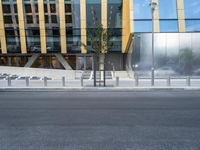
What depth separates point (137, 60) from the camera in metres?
24.3

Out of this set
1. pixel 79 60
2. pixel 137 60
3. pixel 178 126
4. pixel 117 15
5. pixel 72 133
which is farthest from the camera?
pixel 79 60

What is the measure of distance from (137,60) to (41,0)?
54.0ft

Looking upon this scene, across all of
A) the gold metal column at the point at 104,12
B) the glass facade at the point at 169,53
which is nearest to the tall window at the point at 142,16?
the glass facade at the point at 169,53

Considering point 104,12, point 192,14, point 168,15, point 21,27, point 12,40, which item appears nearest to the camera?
point 168,15

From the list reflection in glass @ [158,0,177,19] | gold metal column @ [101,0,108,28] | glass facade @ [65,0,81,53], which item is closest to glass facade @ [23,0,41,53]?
glass facade @ [65,0,81,53]

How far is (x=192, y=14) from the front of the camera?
25438 mm

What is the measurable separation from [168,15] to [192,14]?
275 centimetres

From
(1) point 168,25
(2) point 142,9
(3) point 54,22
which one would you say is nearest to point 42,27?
(3) point 54,22

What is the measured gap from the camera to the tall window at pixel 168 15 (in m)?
24.8

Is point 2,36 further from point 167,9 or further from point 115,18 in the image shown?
point 167,9

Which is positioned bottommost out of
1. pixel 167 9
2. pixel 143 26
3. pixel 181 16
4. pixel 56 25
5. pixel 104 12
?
pixel 143 26

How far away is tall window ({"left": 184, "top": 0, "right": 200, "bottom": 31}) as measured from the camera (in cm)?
2480

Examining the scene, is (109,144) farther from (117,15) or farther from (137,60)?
(117,15)

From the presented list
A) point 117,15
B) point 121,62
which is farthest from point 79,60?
point 117,15
